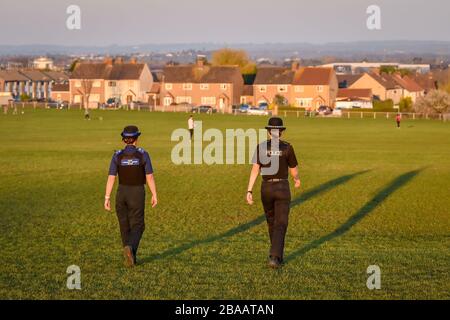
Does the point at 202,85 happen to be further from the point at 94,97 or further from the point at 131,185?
the point at 131,185

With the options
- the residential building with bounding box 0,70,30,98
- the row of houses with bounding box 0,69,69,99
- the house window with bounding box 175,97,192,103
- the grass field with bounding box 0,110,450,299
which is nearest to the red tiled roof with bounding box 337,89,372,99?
the house window with bounding box 175,97,192,103

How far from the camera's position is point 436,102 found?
90.6m

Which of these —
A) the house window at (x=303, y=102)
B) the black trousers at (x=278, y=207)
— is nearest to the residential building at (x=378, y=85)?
the house window at (x=303, y=102)

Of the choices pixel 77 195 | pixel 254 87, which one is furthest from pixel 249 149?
pixel 254 87

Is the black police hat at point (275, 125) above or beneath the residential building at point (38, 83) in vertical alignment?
above

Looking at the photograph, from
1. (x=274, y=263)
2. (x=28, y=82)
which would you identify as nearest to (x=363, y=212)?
(x=274, y=263)

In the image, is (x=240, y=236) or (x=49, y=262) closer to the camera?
(x=49, y=262)

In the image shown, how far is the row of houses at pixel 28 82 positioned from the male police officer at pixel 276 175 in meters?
168

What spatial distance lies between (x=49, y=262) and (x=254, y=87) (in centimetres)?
12412

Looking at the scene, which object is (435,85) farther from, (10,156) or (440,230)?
(440,230)

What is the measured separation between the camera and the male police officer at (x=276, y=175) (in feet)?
41.2

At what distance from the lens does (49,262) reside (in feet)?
42.9

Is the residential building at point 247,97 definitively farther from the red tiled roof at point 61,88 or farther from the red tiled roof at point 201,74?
the red tiled roof at point 61,88

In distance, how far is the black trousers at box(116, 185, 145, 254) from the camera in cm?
1249
